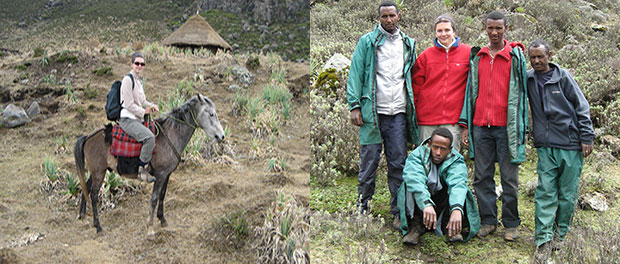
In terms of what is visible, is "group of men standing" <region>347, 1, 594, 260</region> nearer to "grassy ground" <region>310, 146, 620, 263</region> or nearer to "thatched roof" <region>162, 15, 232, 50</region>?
"grassy ground" <region>310, 146, 620, 263</region>

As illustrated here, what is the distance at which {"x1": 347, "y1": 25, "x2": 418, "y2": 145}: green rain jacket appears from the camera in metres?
3.83

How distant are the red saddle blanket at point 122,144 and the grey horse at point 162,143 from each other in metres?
0.13

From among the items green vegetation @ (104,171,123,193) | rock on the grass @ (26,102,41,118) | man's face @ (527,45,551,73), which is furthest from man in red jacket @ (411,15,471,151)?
rock on the grass @ (26,102,41,118)

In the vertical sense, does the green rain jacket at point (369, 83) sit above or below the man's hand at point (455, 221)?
above

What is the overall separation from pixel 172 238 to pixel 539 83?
3960mm

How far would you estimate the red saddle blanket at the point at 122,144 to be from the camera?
14.5ft

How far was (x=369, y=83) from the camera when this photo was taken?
152 inches

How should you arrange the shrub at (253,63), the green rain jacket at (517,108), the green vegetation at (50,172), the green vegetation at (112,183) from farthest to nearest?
the shrub at (253,63) → the green vegetation at (50,172) → the green vegetation at (112,183) → the green rain jacket at (517,108)

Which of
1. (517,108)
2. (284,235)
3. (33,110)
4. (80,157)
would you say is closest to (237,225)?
(284,235)

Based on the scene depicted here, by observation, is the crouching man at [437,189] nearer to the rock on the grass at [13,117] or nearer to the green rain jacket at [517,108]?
the green rain jacket at [517,108]

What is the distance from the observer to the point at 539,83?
3.59 meters

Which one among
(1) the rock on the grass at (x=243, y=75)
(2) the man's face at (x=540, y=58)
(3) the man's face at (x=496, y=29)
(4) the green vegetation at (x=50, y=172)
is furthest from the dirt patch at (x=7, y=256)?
(1) the rock on the grass at (x=243, y=75)

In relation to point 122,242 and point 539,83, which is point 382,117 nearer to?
point 539,83

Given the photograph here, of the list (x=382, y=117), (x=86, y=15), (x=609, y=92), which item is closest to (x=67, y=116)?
(x=382, y=117)
